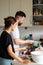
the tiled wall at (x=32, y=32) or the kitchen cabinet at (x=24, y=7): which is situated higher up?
the kitchen cabinet at (x=24, y=7)

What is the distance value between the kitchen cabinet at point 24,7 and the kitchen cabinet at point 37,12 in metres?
0.14

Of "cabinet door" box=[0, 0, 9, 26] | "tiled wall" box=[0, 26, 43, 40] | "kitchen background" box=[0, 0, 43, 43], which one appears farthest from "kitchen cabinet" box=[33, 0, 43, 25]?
"cabinet door" box=[0, 0, 9, 26]

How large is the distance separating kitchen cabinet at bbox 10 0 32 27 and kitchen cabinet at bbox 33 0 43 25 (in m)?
0.14

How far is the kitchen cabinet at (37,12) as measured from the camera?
394 centimetres

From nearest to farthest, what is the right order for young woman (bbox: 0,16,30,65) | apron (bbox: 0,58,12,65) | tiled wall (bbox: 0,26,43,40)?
Result: young woman (bbox: 0,16,30,65) → apron (bbox: 0,58,12,65) → tiled wall (bbox: 0,26,43,40)

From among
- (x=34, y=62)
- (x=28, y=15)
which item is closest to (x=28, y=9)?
(x=28, y=15)

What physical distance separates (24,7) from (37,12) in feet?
0.95

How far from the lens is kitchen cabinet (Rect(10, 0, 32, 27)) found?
3.84m

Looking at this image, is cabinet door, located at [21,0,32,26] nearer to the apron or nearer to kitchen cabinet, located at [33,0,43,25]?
kitchen cabinet, located at [33,0,43,25]

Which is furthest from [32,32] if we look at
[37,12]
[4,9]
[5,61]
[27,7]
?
[5,61]

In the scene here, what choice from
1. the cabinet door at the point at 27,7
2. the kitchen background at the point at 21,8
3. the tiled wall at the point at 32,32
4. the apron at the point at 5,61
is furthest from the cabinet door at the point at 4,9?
the apron at the point at 5,61

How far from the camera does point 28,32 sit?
170 inches

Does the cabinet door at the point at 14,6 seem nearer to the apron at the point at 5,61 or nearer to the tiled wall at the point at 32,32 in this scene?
the tiled wall at the point at 32,32

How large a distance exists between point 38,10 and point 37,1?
177 mm
